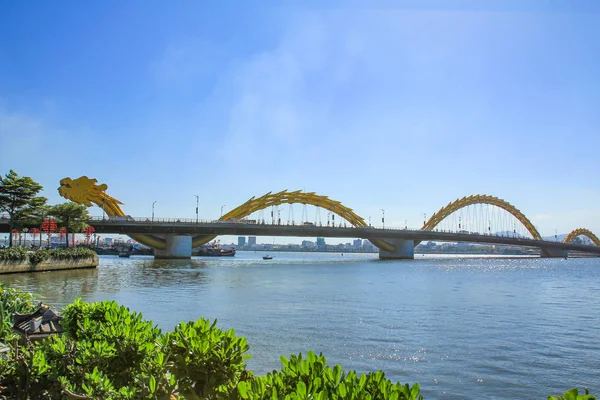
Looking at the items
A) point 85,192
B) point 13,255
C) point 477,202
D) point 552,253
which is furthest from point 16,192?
point 552,253

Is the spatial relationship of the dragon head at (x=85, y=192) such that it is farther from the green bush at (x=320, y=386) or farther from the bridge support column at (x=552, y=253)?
the bridge support column at (x=552, y=253)

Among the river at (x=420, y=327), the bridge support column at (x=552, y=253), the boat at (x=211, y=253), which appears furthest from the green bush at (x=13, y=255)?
the bridge support column at (x=552, y=253)

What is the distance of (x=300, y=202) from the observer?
4843 inches

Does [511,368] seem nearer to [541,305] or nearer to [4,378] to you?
[4,378]

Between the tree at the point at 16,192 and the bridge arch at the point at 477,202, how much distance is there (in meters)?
107

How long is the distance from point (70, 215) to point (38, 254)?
15.3 meters

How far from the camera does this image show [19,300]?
498 inches

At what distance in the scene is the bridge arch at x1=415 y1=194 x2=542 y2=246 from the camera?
151m

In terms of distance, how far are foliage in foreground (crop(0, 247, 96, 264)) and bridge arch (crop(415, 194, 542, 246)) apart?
328 feet

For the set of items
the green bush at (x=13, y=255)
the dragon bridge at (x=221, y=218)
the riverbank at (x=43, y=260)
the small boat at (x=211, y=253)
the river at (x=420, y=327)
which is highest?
the dragon bridge at (x=221, y=218)

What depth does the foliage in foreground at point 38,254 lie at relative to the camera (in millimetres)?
46438

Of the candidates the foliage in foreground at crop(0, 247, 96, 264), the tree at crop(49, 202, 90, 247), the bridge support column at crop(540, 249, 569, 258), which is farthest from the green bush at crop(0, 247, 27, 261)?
the bridge support column at crop(540, 249, 569, 258)

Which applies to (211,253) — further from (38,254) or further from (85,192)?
(38,254)

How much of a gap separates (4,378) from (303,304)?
23.5 metres
